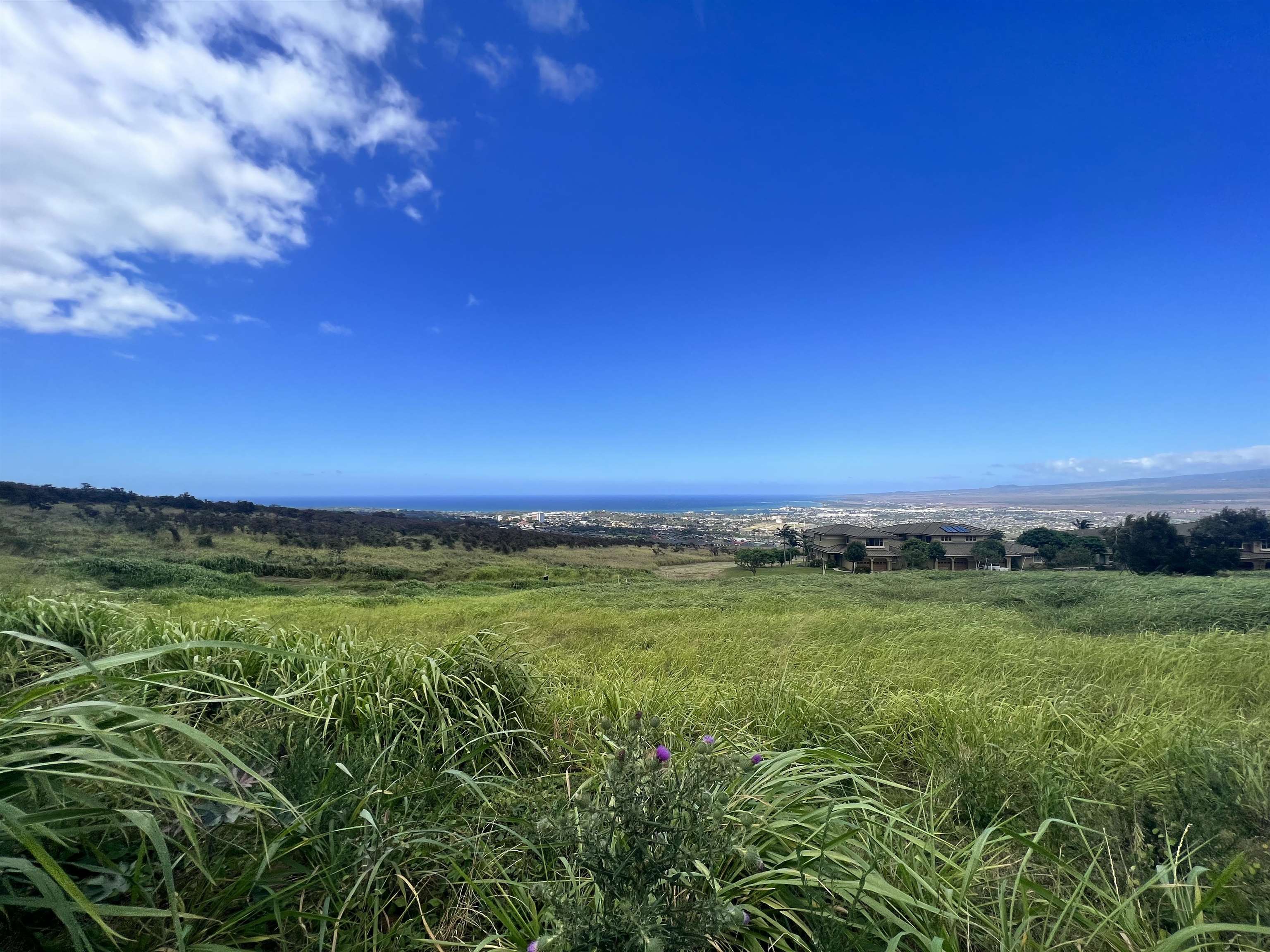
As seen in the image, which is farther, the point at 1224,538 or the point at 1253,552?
the point at 1253,552

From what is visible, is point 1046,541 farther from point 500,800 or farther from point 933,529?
point 500,800

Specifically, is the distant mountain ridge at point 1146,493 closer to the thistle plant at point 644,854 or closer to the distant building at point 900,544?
the distant building at point 900,544

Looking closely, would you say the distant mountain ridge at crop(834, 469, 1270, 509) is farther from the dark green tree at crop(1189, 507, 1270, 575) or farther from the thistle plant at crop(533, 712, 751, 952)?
the thistle plant at crop(533, 712, 751, 952)

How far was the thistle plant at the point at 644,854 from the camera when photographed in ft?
3.51

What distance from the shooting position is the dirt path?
75.2 ft

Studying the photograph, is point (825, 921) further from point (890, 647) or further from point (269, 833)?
point (890, 647)

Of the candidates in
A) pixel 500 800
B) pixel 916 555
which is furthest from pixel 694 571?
pixel 500 800

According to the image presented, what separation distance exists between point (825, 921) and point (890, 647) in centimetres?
408

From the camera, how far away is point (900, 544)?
27000 millimetres

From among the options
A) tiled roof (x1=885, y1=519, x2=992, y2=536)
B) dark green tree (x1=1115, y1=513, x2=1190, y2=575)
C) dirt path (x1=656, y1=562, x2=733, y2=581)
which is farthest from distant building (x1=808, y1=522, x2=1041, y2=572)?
dark green tree (x1=1115, y1=513, x2=1190, y2=575)

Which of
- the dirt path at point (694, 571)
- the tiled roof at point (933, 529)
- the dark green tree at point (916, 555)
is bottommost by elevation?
the dirt path at point (694, 571)

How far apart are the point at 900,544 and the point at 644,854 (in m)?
29.4

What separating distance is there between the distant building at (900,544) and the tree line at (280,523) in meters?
13.6

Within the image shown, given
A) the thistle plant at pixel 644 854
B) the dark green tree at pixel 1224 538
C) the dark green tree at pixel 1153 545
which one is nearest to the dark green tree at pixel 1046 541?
the dark green tree at pixel 1153 545
